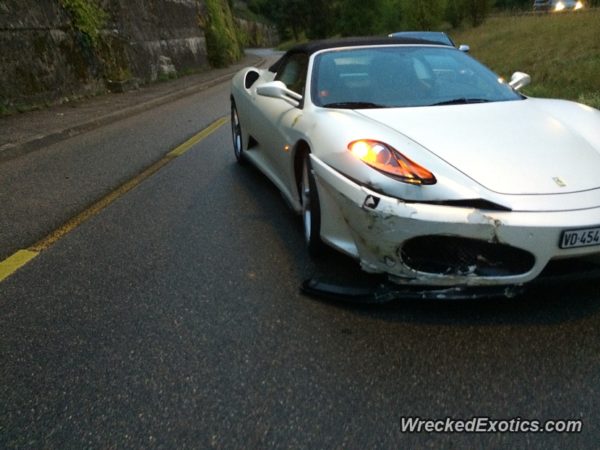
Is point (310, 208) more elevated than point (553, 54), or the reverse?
point (310, 208)

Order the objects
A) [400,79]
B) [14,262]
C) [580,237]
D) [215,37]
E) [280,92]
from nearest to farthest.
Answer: [580,237] < [14,262] < [400,79] < [280,92] < [215,37]

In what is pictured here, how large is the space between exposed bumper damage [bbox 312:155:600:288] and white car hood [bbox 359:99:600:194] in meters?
0.19

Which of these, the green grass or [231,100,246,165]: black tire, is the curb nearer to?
[231,100,246,165]: black tire

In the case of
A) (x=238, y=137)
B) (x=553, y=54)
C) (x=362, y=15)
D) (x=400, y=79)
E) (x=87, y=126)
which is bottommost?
(x=362, y=15)

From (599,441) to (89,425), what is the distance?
176 cm

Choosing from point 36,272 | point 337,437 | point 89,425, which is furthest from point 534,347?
point 36,272

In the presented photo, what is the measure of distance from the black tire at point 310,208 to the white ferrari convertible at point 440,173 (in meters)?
0.01

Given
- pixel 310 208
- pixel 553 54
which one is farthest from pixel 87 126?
pixel 553 54

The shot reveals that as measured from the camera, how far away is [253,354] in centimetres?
247

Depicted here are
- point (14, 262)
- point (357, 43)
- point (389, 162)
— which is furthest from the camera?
point (357, 43)

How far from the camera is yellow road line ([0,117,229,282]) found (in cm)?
364

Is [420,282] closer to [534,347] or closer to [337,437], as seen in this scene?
[534,347]

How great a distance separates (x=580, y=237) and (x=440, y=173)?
25.1 inches

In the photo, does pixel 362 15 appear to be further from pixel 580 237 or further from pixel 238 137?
pixel 580 237
